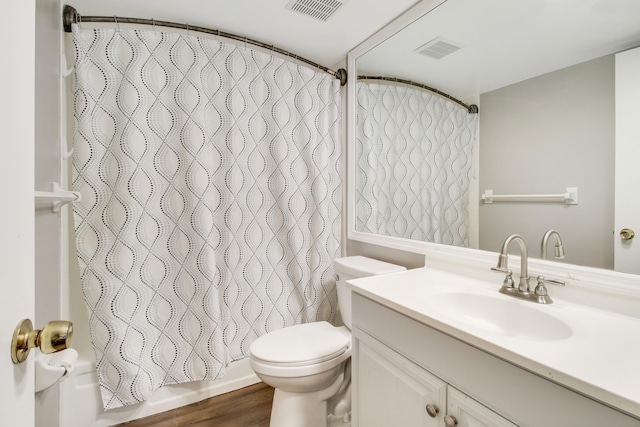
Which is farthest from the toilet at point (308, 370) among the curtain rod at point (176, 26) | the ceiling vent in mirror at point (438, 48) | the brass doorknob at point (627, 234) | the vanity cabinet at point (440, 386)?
the curtain rod at point (176, 26)

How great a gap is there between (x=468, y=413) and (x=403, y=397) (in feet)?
0.72

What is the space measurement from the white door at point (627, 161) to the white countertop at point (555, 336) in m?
0.19

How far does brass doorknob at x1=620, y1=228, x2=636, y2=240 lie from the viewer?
82cm

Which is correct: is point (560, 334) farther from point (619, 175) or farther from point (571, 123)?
point (571, 123)

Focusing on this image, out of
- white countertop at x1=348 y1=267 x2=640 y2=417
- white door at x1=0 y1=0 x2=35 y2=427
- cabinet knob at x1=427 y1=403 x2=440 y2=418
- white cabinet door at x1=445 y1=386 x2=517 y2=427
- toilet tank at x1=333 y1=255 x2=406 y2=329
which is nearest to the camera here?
white door at x1=0 y1=0 x2=35 y2=427

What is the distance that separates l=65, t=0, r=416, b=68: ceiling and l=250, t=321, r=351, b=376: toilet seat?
65.4 inches

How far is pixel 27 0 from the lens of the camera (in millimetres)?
434

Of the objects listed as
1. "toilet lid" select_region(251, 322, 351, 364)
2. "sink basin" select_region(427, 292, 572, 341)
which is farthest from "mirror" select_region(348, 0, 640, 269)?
"toilet lid" select_region(251, 322, 351, 364)

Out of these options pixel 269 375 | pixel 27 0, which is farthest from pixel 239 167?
pixel 27 0

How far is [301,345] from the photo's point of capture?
132 cm

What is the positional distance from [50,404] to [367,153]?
1.98 metres

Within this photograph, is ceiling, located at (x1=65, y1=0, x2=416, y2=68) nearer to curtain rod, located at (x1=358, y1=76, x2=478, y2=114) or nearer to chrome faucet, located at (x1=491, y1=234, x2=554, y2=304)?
curtain rod, located at (x1=358, y1=76, x2=478, y2=114)

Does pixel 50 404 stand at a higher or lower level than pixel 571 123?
lower

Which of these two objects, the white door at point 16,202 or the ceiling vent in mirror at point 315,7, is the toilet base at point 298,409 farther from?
the ceiling vent in mirror at point 315,7
